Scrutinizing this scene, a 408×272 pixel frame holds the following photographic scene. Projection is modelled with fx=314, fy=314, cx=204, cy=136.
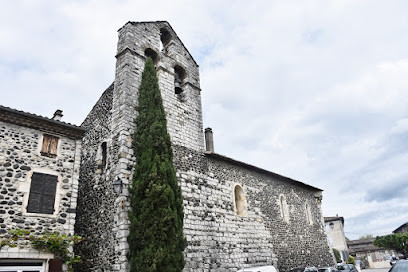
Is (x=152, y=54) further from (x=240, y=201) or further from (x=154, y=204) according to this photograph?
(x=240, y=201)

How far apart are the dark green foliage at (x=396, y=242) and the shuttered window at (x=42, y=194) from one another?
1582 inches

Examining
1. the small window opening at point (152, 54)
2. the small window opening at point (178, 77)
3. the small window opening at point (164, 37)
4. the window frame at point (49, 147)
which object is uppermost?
the small window opening at point (164, 37)

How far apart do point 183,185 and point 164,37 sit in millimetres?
7809

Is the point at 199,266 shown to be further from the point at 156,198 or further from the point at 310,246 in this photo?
the point at 310,246

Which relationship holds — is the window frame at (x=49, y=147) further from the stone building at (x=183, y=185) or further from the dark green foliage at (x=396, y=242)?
the dark green foliage at (x=396, y=242)

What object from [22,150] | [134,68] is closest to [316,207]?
[134,68]

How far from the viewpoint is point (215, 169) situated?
1398 cm

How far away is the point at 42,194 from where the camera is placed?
9.48m

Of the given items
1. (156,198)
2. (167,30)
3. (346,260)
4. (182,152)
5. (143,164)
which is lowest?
(346,260)

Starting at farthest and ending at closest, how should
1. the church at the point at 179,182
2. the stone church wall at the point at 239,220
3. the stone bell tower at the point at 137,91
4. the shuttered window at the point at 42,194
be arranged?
the stone church wall at the point at 239,220 < the stone bell tower at the point at 137,91 < the church at the point at 179,182 < the shuttered window at the point at 42,194

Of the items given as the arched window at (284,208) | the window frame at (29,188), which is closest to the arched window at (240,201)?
the arched window at (284,208)

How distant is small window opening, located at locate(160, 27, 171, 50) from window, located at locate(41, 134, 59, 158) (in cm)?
750

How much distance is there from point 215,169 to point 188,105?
3164mm

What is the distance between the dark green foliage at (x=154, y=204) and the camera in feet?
29.9
